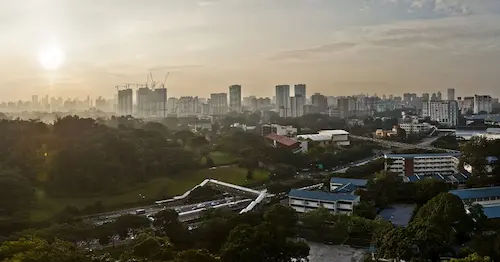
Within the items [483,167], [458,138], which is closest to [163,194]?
[483,167]

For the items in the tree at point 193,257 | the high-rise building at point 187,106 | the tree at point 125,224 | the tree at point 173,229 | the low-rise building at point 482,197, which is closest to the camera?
the tree at point 193,257

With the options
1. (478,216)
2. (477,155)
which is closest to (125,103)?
(477,155)

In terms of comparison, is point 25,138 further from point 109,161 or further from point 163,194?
point 163,194

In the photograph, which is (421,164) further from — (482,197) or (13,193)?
(13,193)

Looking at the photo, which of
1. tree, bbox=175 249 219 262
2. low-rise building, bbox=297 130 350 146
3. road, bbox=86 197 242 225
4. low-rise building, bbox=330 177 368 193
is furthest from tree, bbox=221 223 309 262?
low-rise building, bbox=297 130 350 146

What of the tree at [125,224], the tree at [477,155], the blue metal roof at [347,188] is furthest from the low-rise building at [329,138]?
the tree at [125,224]

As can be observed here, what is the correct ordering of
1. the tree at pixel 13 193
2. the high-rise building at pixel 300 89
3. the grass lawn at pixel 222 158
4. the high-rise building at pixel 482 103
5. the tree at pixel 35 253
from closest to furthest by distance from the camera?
the tree at pixel 35 253 → the tree at pixel 13 193 → the grass lawn at pixel 222 158 → the high-rise building at pixel 482 103 → the high-rise building at pixel 300 89

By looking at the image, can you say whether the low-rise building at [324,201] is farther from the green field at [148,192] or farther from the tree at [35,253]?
the tree at [35,253]

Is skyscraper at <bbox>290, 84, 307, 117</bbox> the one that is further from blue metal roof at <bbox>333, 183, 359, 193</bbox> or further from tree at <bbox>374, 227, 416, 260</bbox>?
tree at <bbox>374, 227, 416, 260</bbox>
